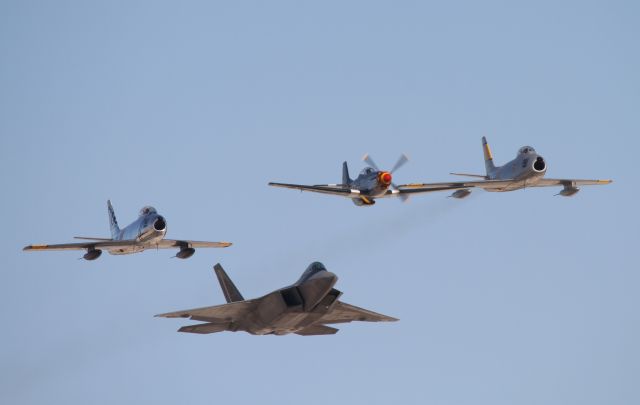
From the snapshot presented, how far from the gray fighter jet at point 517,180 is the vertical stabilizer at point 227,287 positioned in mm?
15337

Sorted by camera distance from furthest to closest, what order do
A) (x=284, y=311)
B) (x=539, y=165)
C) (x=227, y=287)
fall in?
(x=539, y=165), (x=227, y=287), (x=284, y=311)

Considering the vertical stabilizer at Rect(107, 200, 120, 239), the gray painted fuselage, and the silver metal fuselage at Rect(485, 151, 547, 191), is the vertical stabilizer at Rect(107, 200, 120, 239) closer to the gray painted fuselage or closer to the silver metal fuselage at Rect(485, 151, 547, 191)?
the gray painted fuselage

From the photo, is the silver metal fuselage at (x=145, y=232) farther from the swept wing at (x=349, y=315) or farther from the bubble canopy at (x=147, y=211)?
the swept wing at (x=349, y=315)

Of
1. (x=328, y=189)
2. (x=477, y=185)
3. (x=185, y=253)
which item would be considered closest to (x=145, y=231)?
(x=185, y=253)

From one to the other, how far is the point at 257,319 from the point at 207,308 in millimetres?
3159

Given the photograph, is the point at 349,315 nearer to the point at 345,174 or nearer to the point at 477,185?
the point at 477,185

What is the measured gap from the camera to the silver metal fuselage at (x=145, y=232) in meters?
78.3

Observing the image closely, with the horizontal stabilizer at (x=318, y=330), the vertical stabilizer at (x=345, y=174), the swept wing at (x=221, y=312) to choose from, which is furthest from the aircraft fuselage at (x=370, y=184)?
the swept wing at (x=221, y=312)

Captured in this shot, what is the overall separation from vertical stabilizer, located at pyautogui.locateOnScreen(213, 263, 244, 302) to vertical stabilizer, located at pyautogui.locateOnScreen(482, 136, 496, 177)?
2616cm

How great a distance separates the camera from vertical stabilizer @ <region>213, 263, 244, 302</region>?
74938 millimetres

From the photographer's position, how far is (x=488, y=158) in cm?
9512

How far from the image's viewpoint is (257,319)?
68688 mm

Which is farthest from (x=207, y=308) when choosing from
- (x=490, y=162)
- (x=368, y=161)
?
(x=490, y=162)

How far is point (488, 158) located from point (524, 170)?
11.1 m
